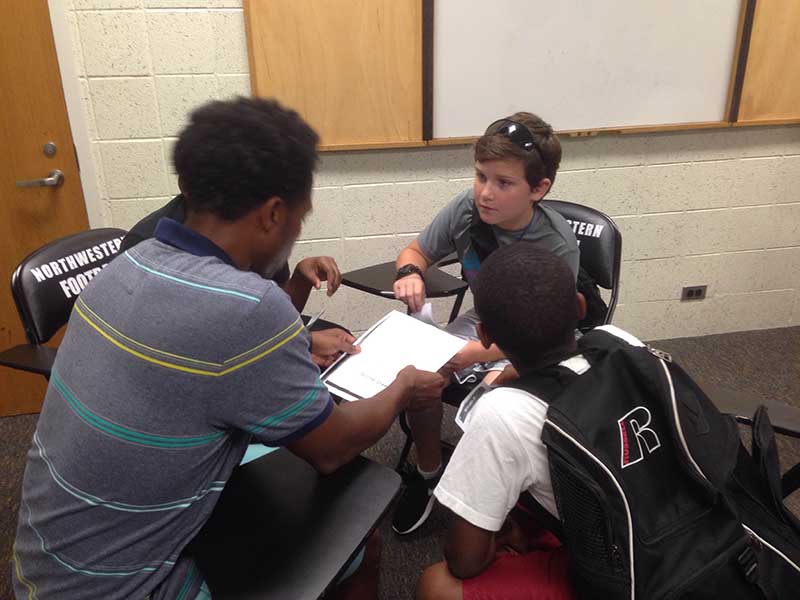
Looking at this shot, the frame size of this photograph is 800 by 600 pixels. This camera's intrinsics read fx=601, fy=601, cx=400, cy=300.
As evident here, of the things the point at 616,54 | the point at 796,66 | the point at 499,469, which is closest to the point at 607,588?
the point at 499,469

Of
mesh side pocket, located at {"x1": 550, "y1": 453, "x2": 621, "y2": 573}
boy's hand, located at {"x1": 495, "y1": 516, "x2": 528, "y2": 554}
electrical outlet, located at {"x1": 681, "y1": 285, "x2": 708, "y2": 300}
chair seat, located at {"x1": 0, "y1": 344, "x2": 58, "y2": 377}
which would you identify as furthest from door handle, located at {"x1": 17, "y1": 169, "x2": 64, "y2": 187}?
electrical outlet, located at {"x1": 681, "y1": 285, "x2": 708, "y2": 300}

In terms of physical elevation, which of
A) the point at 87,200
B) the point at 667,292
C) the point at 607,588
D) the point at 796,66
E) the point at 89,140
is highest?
the point at 796,66

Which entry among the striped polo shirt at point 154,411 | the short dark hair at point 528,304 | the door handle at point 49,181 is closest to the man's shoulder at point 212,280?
the striped polo shirt at point 154,411

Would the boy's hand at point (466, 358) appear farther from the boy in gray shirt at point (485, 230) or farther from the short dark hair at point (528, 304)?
the short dark hair at point (528, 304)

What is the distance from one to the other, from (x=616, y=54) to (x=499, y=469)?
1933 mm

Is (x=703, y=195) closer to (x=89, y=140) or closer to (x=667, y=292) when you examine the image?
(x=667, y=292)

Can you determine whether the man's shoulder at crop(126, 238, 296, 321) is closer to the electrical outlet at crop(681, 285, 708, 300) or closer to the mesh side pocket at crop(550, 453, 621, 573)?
the mesh side pocket at crop(550, 453, 621, 573)

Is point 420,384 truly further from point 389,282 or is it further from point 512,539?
point 389,282

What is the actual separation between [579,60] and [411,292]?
4.21ft

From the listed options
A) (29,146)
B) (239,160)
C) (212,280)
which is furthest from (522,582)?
(29,146)

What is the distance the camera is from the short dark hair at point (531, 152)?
1.50 meters

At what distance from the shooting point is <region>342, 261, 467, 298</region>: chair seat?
5.58 ft

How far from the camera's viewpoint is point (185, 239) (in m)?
0.86

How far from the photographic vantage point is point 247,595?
0.84 metres
